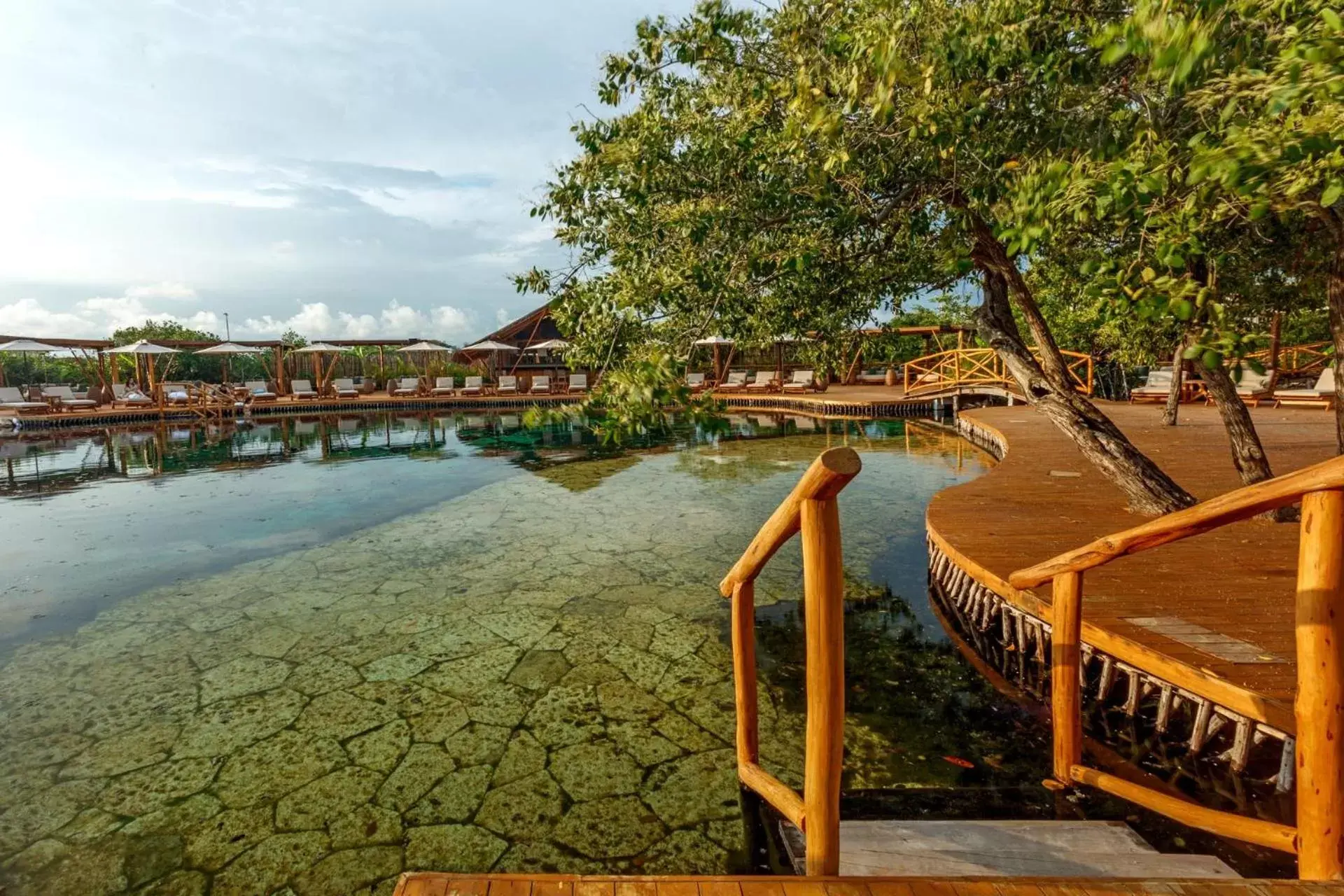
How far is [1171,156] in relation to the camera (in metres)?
2.76

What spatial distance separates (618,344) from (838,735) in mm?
2225

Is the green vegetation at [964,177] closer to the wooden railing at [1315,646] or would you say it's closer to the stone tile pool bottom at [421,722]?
the wooden railing at [1315,646]

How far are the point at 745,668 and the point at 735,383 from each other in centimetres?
2462

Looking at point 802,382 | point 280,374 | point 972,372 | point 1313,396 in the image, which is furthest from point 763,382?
point 280,374

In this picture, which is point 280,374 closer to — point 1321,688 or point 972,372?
point 972,372

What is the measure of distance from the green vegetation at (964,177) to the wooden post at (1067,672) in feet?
3.65

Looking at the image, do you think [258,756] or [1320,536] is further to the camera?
[258,756]

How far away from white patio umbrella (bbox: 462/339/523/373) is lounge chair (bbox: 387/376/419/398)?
291cm

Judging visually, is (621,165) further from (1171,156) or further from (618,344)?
(1171,156)

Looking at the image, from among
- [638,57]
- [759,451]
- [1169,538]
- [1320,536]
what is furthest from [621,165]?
[759,451]

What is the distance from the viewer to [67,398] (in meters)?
22.0

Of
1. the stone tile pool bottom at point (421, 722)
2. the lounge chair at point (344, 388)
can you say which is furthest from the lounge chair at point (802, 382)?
the lounge chair at point (344, 388)

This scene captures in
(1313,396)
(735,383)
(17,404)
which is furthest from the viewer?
(735,383)

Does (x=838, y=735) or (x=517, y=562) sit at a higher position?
(x=838, y=735)
